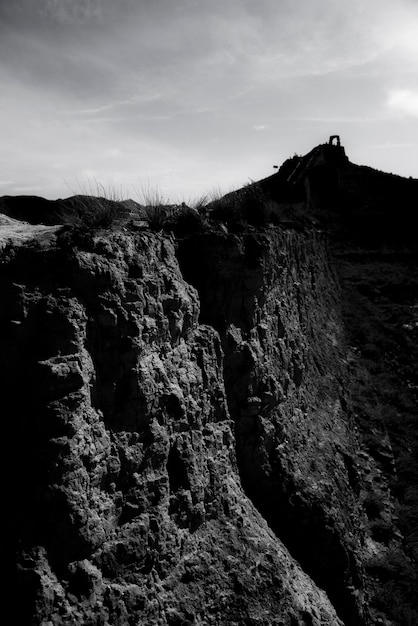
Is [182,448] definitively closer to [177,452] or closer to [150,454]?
[177,452]

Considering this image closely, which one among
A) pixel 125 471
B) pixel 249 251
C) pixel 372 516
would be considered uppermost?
pixel 249 251

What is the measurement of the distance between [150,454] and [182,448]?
21.6 inches

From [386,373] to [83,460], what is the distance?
10157 mm

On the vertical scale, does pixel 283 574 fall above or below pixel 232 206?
below

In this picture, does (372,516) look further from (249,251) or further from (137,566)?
(137,566)

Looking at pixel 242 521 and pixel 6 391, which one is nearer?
pixel 6 391

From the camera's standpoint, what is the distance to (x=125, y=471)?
5008 mm

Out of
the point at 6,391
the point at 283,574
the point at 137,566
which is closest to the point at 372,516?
the point at 283,574

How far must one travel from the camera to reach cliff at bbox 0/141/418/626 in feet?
14.7

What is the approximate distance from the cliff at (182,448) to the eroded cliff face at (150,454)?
2cm

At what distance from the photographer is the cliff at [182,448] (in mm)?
4480

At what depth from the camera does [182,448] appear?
18.7 feet

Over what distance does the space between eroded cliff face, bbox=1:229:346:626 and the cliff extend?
2cm

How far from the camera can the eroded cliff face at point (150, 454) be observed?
4.43 meters
